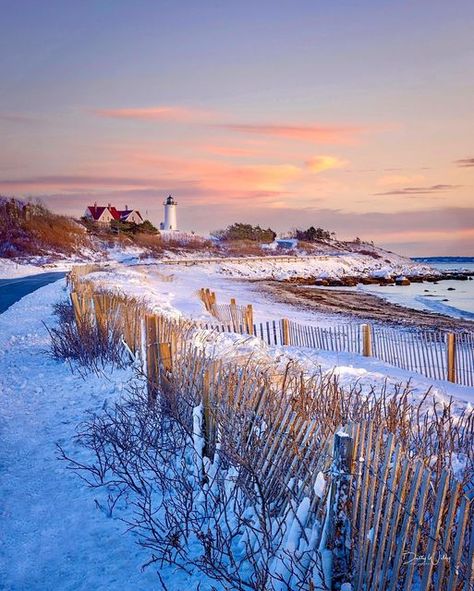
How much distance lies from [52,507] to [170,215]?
10466cm

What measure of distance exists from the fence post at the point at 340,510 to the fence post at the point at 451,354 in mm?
9948

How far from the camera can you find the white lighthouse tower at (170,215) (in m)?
108

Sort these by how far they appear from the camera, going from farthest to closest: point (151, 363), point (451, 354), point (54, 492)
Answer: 1. point (451, 354)
2. point (151, 363)
3. point (54, 492)

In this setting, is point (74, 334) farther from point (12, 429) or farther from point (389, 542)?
point (389, 542)

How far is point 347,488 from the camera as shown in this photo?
3.24 metres

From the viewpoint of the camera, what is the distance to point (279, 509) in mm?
4141

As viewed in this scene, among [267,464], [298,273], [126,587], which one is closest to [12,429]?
[126,587]

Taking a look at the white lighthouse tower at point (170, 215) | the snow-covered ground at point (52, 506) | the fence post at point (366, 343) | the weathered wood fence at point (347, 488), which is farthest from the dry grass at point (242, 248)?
the weathered wood fence at point (347, 488)

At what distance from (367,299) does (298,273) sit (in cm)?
2615

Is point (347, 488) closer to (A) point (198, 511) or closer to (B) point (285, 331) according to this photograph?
(A) point (198, 511)

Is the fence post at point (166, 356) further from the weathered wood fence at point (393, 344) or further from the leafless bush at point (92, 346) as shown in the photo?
the weathered wood fence at point (393, 344)

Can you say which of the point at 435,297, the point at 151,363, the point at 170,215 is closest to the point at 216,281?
the point at 435,297

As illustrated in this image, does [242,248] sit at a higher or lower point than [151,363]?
higher

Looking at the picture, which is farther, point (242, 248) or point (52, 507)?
point (242, 248)
